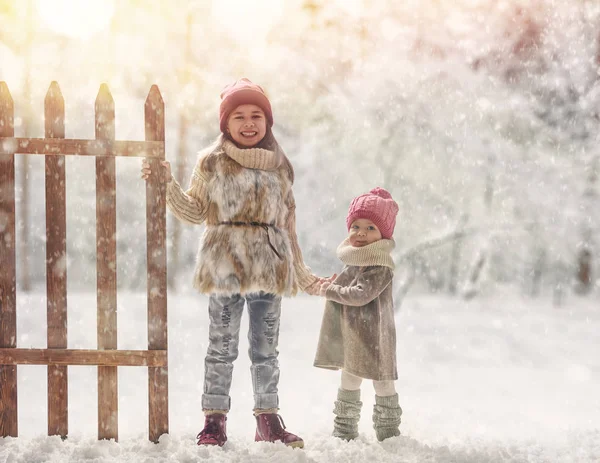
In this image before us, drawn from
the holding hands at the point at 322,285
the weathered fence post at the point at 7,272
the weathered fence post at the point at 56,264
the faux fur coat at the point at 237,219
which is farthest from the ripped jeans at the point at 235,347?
the weathered fence post at the point at 7,272

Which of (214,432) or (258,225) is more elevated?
(258,225)

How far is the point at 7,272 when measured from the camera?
3.95 m

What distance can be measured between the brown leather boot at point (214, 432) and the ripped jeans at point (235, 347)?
59mm

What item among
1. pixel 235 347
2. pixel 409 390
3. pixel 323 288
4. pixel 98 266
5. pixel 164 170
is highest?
pixel 164 170

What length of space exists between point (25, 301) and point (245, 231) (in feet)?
20.8

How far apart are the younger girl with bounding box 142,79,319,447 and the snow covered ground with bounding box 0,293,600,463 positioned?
320 mm

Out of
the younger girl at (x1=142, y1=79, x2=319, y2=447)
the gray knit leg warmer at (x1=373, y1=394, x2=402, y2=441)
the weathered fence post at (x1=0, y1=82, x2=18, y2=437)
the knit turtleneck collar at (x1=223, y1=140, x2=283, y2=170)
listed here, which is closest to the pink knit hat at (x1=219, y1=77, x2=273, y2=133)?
the younger girl at (x1=142, y1=79, x2=319, y2=447)

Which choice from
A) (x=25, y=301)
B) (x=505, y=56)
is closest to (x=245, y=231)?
(x=25, y=301)

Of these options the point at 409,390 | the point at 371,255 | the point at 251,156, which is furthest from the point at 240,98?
the point at 409,390

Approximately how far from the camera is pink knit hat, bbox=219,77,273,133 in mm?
3926

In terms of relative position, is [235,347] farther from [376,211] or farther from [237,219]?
[376,211]

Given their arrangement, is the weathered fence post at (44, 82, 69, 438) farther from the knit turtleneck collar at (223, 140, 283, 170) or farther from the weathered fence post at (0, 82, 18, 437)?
the knit turtleneck collar at (223, 140, 283, 170)

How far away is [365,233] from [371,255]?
153 mm

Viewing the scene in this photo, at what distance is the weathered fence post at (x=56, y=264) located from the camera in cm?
390
